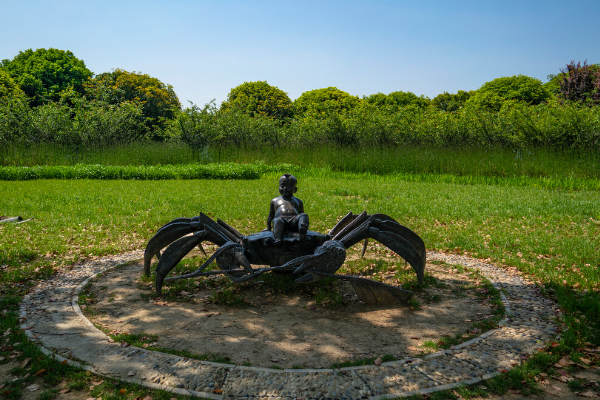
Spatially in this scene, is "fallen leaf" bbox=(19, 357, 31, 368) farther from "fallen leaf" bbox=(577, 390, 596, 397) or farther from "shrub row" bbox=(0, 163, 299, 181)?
"shrub row" bbox=(0, 163, 299, 181)

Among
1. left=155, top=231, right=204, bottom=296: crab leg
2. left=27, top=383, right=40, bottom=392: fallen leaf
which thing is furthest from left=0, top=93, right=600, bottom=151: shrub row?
left=27, top=383, right=40, bottom=392: fallen leaf

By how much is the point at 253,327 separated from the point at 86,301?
79.6 inches

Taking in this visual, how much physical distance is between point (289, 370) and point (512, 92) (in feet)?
136

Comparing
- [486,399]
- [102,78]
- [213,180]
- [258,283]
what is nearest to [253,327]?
[258,283]

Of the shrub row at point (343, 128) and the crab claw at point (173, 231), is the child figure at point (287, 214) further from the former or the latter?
the shrub row at point (343, 128)

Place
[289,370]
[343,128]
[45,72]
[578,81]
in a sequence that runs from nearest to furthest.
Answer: [289,370]
[343,128]
[578,81]
[45,72]

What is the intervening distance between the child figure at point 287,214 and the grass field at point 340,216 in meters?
1.91

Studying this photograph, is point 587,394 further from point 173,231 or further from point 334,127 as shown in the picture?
point 334,127

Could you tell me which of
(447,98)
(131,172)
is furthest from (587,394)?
(447,98)

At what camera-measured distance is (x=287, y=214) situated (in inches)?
175

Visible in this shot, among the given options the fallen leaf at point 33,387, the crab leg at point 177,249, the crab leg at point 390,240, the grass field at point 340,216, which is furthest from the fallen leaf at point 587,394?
the fallen leaf at point 33,387

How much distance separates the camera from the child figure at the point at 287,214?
418 cm

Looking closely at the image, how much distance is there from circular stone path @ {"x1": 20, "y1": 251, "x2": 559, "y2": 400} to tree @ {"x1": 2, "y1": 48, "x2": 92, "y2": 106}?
134 ft

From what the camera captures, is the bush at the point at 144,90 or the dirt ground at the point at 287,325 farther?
the bush at the point at 144,90
